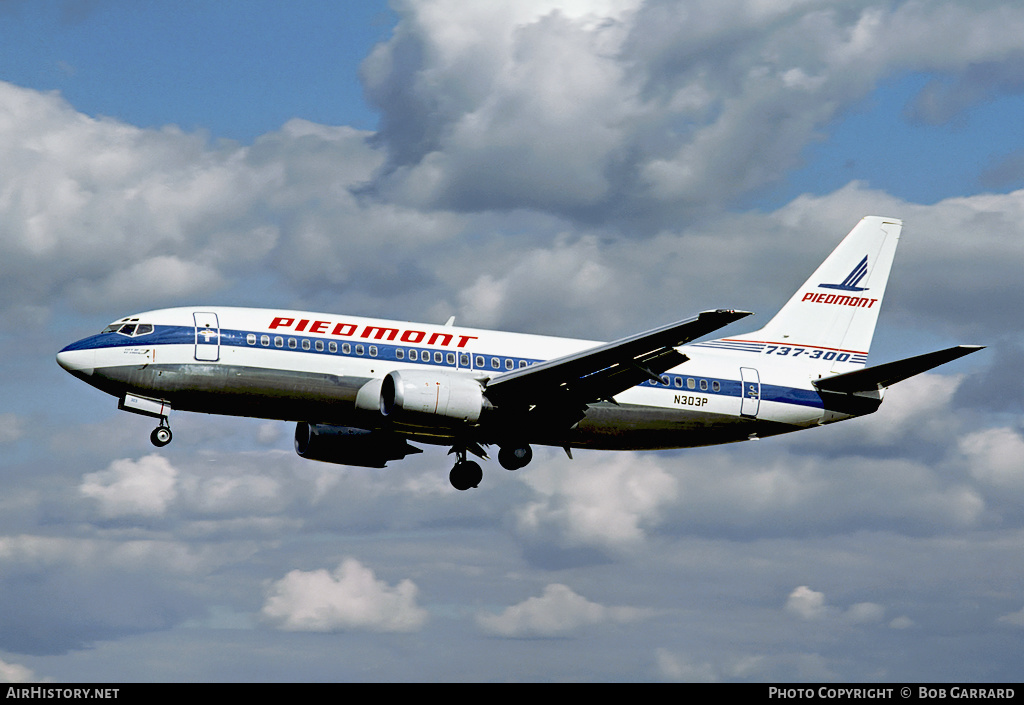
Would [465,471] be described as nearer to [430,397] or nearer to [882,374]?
[430,397]

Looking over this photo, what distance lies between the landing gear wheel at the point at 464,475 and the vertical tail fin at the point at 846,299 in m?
11.9

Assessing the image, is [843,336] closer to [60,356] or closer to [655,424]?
[655,424]

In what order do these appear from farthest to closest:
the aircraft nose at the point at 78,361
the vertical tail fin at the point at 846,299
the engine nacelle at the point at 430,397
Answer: the vertical tail fin at the point at 846,299 < the aircraft nose at the point at 78,361 < the engine nacelle at the point at 430,397

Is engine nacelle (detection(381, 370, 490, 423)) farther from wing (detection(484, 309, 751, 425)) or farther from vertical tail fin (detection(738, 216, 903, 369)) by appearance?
vertical tail fin (detection(738, 216, 903, 369))

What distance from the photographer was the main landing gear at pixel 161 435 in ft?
136

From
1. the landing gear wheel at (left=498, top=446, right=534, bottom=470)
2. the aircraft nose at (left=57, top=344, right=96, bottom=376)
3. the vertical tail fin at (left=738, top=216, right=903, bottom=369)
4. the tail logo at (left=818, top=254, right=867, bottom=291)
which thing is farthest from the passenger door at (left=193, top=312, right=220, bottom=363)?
the tail logo at (left=818, top=254, right=867, bottom=291)

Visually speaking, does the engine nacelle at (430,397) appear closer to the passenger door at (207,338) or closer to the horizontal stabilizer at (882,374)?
the passenger door at (207,338)

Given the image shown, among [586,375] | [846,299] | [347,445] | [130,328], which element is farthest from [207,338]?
[846,299]

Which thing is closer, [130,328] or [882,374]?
[130,328]

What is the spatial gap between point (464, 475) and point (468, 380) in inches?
302

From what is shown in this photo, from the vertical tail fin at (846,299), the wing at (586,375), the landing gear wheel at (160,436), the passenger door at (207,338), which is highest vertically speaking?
the vertical tail fin at (846,299)

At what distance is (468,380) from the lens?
4212 centimetres

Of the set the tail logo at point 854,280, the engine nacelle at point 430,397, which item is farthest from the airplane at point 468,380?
the tail logo at point 854,280
